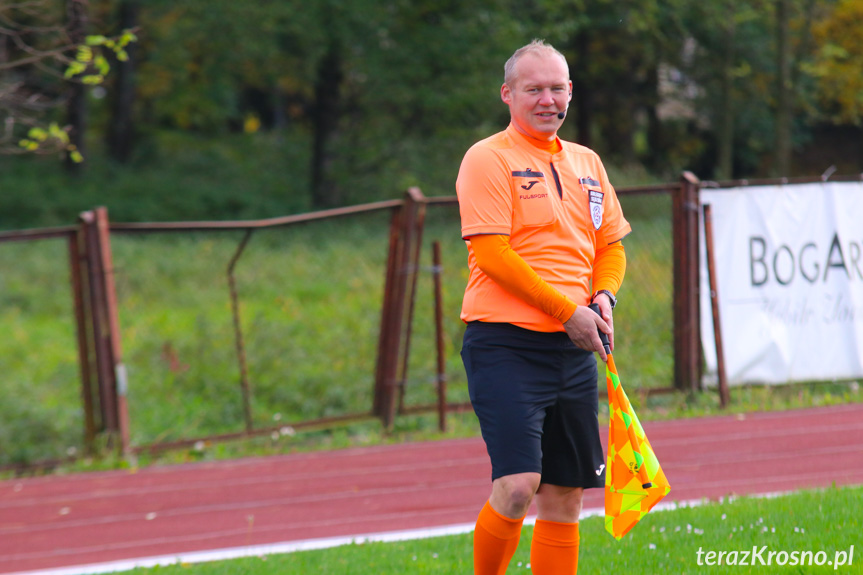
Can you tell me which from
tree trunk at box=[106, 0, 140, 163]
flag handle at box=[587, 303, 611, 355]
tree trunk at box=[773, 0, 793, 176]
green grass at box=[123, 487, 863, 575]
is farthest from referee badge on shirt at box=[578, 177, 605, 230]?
tree trunk at box=[106, 0, 140, 163]

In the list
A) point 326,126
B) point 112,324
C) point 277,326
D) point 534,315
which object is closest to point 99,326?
point 112,324

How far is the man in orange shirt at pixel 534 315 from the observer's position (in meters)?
3.45

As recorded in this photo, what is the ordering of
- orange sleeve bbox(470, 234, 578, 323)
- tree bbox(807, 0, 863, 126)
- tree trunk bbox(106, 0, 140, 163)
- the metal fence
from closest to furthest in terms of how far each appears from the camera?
1. orange sleeve bbox(470, 234, 578, 323)
2. the metal fence
3. tree bbox(807, 0, 863, 126)
4. tree trunk bbox(106, 0, 140, 163)

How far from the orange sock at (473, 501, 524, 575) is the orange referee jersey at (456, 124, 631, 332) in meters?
0.70

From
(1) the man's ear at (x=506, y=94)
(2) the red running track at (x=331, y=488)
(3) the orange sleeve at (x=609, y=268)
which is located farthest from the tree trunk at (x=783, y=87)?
(1) the man's ear at (x=506, y=94)

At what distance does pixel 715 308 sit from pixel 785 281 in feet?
2.66

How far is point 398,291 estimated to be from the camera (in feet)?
28.5

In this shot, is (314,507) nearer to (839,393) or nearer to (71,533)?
(71,533)

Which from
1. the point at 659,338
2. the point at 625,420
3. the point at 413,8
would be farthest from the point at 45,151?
the point at 413,8

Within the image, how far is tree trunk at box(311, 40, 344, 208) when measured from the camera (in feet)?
88.0

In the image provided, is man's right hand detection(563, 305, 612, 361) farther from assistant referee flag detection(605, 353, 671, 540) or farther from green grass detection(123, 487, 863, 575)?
green grass detection(123, 487, 863, 575)

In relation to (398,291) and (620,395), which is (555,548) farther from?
(398,291)

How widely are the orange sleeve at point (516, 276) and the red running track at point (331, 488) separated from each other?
110 inches

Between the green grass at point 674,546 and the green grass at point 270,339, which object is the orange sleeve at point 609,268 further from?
the green grass at point 270,339
